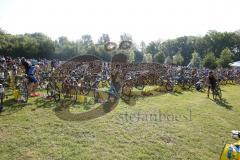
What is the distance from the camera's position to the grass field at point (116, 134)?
725 cm

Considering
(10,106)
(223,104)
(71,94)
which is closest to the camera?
(10,106)

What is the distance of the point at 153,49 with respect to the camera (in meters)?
117

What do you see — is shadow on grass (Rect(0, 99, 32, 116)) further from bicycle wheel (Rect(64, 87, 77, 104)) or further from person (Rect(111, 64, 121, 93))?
person (Rect(111, 64, 121, 93))

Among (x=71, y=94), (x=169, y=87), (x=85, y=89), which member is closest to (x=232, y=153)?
(x=71, y=94)

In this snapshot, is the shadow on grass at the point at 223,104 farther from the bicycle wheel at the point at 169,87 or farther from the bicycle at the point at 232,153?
the bicycle at the point at 232,153

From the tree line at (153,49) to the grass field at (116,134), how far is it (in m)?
41.2

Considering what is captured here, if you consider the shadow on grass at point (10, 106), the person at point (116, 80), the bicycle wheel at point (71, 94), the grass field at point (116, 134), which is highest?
the person at point (116, 80)

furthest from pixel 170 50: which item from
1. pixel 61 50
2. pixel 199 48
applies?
pixel 61 50

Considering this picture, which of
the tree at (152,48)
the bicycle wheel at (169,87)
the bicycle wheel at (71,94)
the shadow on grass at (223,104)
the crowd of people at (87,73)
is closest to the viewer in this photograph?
the bicycle wheel at (71,94)

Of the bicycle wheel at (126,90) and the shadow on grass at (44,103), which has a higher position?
the bicycle wheel at (126,90)

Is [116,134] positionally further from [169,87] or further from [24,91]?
[169,87]

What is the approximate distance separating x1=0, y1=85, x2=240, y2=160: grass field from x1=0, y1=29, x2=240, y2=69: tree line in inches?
1621

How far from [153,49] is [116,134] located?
110096 mm

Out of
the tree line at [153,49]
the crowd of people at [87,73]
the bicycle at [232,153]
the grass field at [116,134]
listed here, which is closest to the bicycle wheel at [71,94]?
the crowd of people at [87,73]
